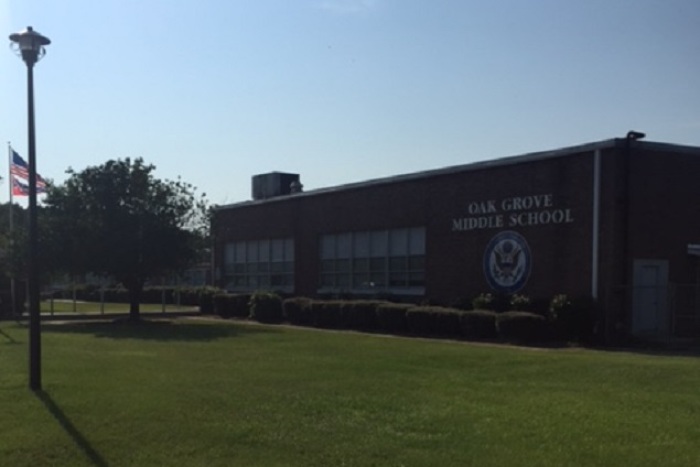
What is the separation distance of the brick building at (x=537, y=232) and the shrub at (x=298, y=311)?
2808 millimetres

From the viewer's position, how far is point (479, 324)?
2377 centimetres

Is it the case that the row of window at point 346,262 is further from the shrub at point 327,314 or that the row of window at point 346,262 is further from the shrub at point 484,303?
the shrub at point 484,303

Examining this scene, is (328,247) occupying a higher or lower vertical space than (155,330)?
higher

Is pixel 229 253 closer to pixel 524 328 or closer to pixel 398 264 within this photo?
pixel 398 264

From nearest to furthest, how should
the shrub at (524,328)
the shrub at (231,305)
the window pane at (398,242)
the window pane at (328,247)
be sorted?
Answer: 1. the shrub at (524,328)
2. the window pane at (398,242)
3. the window pane at (328,247)
4. the shrub at (231,305)

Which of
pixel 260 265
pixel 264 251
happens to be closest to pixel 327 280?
pixel 264 251

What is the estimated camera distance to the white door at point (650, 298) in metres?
23.8

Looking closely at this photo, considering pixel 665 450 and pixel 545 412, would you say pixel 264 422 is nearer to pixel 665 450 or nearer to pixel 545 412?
pixel 545 412

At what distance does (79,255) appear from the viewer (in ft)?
100

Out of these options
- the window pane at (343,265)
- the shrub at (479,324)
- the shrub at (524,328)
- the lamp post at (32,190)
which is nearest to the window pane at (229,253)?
the window pane at (343,265)

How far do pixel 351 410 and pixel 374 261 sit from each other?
879 inches

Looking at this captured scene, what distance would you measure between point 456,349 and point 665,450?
1131cm

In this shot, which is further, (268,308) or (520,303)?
(268,308)

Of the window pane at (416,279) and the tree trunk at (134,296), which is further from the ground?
the window pane at (416,279)
